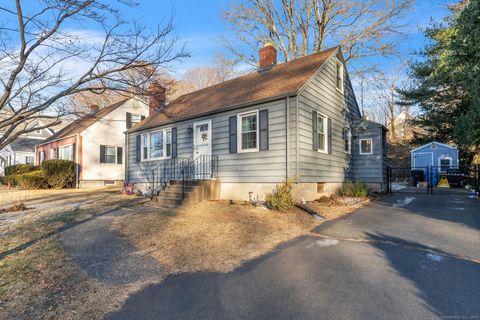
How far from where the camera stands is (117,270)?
4418 mm

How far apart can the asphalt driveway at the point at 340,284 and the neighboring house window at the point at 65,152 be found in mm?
19309

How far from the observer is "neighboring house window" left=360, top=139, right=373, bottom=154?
1412 cm

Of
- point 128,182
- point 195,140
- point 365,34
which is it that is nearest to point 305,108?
point 195,140

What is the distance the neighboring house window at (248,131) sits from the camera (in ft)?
33.1

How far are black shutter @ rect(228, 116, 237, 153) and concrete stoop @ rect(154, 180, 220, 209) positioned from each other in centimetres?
135

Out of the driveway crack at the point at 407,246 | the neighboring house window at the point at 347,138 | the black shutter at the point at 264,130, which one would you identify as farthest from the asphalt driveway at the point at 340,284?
the neighboring house window at the point at 347,138

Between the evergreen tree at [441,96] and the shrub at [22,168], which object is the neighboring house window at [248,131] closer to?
the evergreen tree at [441,96]

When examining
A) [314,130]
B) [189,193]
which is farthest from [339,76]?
[189,193]

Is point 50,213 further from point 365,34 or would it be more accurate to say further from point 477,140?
point 365,34

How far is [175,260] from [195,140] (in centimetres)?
747

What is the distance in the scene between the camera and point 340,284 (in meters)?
3.74

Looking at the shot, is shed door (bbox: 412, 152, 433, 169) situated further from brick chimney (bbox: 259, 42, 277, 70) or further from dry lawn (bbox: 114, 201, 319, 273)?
dry lawn (bbox: 114, 201, 319, 273)

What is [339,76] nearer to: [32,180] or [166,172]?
[166,172]

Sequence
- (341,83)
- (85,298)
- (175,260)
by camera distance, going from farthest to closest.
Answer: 1. (341,83)
2. (175,260)
3. (85,298)
